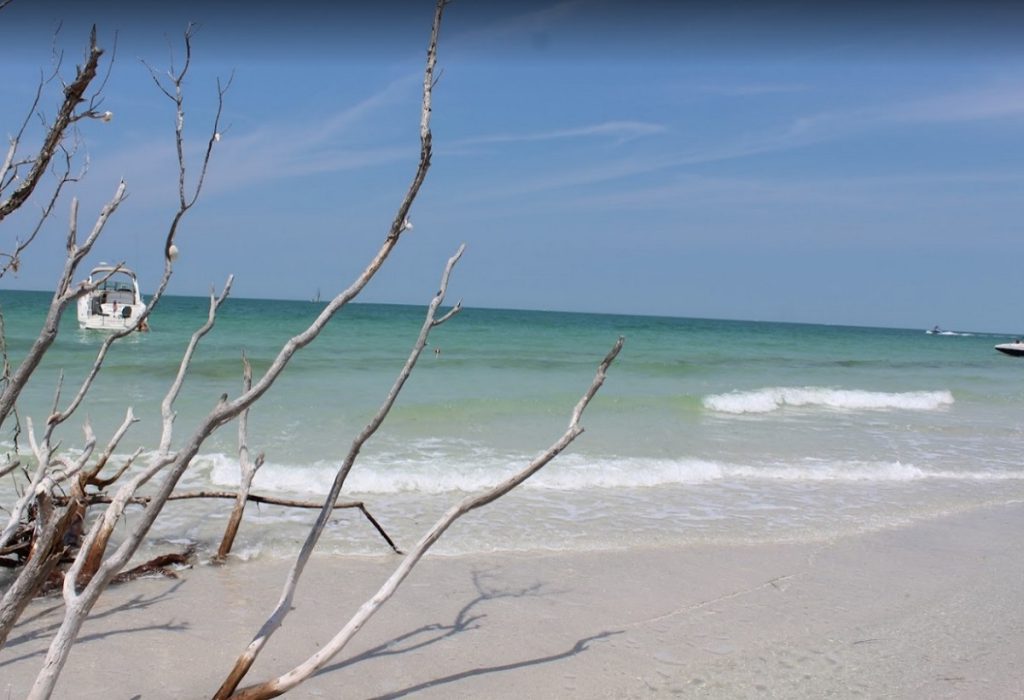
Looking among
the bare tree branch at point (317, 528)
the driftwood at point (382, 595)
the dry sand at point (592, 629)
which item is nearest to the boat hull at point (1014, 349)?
the dry sand at point (592, 629)

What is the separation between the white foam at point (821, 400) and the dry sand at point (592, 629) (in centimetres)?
933

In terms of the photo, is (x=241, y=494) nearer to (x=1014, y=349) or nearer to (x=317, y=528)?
(x=317, y=528)

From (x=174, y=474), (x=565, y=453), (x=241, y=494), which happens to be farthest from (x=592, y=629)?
(x=565, y=453)

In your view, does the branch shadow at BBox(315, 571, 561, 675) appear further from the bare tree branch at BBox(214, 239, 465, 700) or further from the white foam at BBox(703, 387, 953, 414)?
the white foam at BBox(703, 387, 953, 414)

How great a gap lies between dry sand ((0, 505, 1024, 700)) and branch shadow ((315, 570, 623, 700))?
1 cm

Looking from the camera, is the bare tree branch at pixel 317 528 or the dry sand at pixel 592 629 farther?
the dry sand at pixel 592 629

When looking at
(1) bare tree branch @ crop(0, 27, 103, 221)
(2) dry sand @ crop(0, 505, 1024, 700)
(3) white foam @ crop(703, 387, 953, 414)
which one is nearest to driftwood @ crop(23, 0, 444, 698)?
(1) bare tree branch @ crop(0, 27, 103, 221)

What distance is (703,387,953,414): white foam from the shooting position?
1506cm

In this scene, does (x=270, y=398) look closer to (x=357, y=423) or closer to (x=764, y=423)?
(x=357, y=423)

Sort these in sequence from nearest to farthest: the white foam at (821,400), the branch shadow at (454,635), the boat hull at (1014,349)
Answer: the branch shadow at (454,635) → the white foam at (821,400) → the boat hull at (1014,349)

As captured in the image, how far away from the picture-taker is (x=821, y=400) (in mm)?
16875

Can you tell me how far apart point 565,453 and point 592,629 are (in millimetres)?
5321

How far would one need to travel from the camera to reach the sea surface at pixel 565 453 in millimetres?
6262

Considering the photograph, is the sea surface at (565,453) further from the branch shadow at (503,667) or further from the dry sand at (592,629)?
the branch shadow at (503,667)
